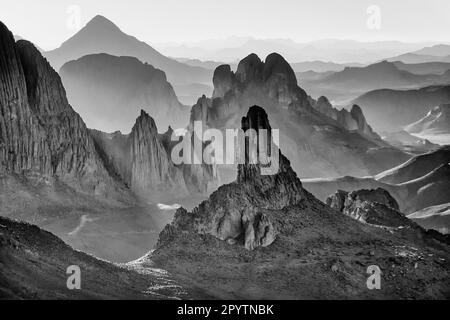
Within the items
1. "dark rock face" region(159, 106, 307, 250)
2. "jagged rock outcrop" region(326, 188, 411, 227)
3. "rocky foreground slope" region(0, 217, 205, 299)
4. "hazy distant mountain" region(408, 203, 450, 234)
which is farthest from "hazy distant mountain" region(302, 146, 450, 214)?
"rocky foreground slope" region(0, 217, 205, 299)

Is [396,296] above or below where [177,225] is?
below

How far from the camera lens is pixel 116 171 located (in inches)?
5098

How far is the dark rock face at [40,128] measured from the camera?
367ft

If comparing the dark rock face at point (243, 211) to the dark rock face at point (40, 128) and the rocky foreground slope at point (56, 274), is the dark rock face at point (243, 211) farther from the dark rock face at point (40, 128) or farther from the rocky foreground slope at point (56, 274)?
the dark rock face at point (40, 128)

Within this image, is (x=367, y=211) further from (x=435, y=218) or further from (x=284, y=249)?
(x=435, y=218)

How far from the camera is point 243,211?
73125mm

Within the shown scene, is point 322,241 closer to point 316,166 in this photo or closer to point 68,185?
point 68,185

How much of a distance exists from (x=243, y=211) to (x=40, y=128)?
53.8m

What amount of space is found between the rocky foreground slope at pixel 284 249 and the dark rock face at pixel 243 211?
95 millimetres

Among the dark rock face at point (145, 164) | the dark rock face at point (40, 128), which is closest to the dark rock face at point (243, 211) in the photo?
the dark rock face at point (40, 128)

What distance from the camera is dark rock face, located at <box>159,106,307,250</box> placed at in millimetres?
72500

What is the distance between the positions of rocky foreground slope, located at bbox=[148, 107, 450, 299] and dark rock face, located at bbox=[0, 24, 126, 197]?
46.5 metres
